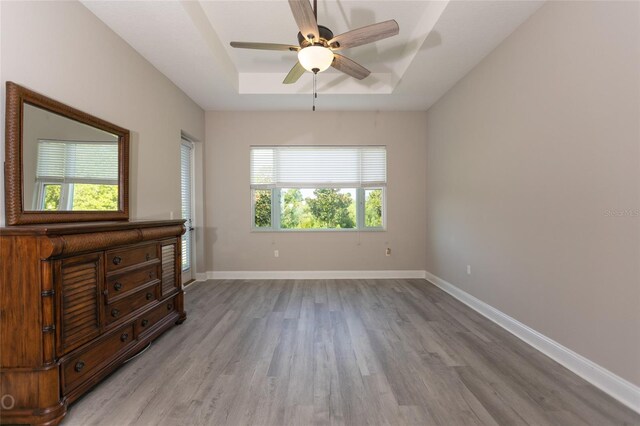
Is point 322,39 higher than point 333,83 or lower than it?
lower

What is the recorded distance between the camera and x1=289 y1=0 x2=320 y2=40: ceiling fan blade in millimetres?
1778

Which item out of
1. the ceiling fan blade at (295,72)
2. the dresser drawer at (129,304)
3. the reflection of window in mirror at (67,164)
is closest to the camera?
the reflection of window in mirror at (67,164)

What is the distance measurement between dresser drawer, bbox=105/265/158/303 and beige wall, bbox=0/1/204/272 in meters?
0.84

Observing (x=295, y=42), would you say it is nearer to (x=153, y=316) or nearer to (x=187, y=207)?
(x=187, y=207)

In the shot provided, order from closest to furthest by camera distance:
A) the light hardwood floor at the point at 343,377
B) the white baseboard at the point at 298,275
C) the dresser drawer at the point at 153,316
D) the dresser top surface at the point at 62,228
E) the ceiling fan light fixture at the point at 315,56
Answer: the dresser top surface at the point at 62,228 < the light hardwood floor at the point at 343,377 < the ceiling fan light fixture at the point at 315,56 < the dresser drawer at the point at 153,316 < the white baseboard at the point at 298,275

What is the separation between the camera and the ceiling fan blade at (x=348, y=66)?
7.99 feet

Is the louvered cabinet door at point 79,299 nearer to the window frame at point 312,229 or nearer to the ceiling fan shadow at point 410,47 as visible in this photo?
the window frame at point 312,229

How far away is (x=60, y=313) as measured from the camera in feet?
5.06

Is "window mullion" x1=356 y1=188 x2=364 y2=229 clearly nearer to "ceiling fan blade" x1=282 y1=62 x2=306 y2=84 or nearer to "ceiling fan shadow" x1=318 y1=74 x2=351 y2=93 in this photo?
"ceiling fan shadow" x1=318 y1=74 x2=351 y2=93

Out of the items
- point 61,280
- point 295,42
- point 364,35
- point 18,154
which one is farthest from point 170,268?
point 295,42

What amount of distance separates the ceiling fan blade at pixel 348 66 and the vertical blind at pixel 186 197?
9.46 feet

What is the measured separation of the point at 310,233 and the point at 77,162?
3.18 meters

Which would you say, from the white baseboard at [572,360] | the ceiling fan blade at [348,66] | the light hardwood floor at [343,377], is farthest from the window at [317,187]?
the white baseboard at [572,360]

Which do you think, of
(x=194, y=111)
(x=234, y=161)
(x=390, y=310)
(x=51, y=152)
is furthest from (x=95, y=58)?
(x=390, y=310)
